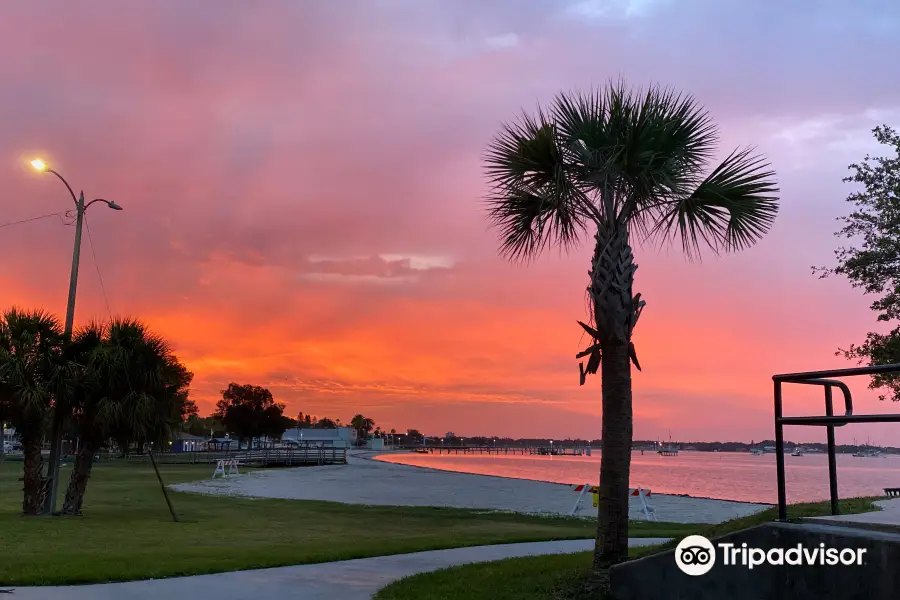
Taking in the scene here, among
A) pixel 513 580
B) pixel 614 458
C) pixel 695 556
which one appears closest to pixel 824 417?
pixel 695 556

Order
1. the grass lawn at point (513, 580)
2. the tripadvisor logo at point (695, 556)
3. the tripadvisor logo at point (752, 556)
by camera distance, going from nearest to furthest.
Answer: the tripadvisor logo at point (752, 556) → the tripadvisor logo at point (695, 556) → the grass lawn at point (513, 580)

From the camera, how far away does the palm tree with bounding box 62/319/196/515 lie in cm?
1909

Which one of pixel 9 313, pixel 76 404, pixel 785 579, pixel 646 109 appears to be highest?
pixel 646 109

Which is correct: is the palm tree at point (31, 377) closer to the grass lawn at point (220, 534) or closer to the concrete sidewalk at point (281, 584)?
the grass lawn at point (220, 534)

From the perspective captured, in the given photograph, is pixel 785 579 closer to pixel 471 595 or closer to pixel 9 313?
pixel 471 595

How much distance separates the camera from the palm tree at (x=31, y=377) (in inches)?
743

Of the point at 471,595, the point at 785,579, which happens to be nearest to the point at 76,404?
the point at 471,595

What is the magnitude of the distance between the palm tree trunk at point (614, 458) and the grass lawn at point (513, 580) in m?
0.44

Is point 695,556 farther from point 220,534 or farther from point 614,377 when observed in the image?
point 220,534

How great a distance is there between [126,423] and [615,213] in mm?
14479

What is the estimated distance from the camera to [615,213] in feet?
34.2

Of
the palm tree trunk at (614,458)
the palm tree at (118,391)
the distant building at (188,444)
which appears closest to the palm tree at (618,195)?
the palm tree trunk at (614,458)

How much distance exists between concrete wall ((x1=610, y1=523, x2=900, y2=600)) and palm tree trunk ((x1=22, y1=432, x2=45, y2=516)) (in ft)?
57.2

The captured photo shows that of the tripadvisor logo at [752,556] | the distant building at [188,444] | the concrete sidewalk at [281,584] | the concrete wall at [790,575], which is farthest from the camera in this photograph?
the distant building at [188,444]
